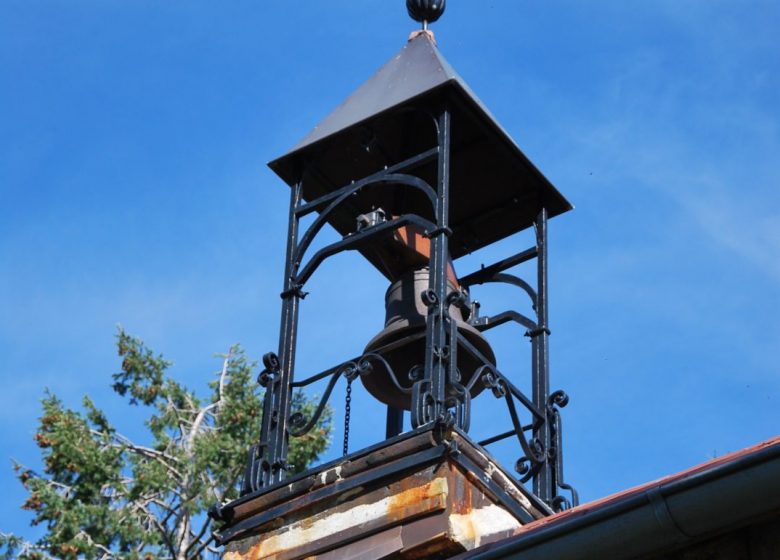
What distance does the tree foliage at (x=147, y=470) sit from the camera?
17.3m

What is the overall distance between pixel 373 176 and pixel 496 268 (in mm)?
1094

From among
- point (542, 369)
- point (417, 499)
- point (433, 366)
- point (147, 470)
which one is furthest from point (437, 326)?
point (147, 470)

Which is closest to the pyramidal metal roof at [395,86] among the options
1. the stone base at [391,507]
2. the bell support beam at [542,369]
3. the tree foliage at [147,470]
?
the bell support beam at [542,369]

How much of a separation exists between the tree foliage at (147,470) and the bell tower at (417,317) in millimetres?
8970

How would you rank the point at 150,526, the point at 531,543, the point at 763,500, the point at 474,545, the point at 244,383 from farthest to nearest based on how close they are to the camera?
1. the point at 244,383
2. the point at 150,526
3. the point at 474,545
4. the point at 531,543
5. the point at 763,500

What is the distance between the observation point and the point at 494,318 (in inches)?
322

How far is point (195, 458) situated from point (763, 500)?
13758 mm

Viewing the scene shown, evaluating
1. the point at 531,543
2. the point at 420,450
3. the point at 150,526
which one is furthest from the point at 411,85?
the point at 150,526

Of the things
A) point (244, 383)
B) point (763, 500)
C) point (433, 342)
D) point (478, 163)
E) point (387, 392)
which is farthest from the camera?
point (244, 383)

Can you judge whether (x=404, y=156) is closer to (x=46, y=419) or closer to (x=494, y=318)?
(x=494, y=318)

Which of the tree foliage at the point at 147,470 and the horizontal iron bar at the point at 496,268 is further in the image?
the tree foliage at the point at 147,470

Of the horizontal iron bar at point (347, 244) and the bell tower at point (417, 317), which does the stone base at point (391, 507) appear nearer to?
the bell tower at point (417, 317)

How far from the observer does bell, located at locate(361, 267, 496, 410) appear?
762 centimetres

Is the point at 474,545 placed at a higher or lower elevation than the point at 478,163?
lower
